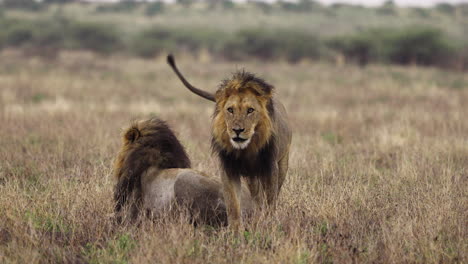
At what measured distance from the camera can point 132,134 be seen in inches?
217

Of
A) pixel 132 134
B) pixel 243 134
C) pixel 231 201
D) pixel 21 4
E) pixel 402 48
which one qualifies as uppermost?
pixel 21 4

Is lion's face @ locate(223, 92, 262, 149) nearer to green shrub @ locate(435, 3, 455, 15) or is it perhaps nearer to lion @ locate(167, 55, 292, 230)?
lion @ locate(167, 55, 292, 230)

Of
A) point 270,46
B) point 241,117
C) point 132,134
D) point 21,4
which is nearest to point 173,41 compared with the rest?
point 270,46

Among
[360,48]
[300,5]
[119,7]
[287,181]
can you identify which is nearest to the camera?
[287,181]

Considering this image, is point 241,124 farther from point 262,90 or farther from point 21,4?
point 21,4

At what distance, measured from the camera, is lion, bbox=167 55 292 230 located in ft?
14.9

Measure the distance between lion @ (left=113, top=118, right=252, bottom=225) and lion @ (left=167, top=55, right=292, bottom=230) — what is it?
24 cm

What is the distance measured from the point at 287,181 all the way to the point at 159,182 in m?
2.13

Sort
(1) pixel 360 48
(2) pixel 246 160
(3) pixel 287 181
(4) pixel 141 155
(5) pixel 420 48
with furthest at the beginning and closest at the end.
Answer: (1) pixel 360 48 → (5) pixel 420 48 → (3) pixel 287 181 → (4) pixel 141 155 → (2) pixel 246 160

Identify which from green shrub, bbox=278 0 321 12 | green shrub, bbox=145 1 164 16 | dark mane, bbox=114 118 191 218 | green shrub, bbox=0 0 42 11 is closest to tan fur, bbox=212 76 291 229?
dark mane, bbox=114 118 191 218

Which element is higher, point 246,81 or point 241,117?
point 246,81

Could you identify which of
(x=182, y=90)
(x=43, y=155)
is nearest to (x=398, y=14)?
(x=182, y=90)

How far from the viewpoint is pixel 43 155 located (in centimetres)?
841

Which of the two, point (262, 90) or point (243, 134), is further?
point (262, 90)
